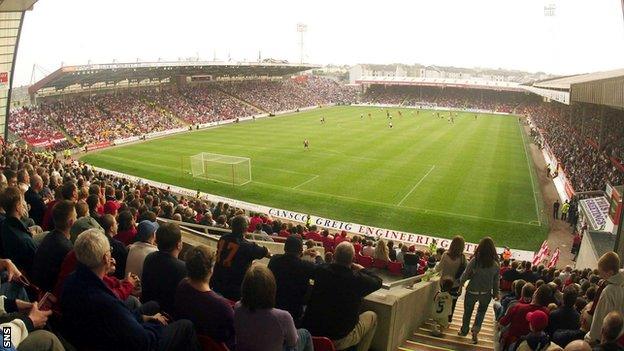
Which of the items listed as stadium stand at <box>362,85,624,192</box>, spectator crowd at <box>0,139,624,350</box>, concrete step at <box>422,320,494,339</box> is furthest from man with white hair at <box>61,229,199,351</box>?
stadium stand at <box>362,85,624,192</box>

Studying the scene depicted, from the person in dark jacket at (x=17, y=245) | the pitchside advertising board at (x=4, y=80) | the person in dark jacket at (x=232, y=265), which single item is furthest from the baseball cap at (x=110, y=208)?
the pitchside advertising board at (x=4, y=80)

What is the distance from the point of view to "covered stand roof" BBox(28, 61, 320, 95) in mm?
47125

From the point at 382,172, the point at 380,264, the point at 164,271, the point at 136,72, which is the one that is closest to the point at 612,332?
the point at 164,271

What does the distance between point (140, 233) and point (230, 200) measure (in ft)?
70.7

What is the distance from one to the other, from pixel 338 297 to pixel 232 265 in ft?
4.26

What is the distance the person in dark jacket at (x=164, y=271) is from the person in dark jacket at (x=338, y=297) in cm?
128

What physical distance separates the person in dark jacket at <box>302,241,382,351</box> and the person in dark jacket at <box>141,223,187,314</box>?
1.28 metres

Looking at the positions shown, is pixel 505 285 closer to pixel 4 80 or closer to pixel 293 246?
pixel 293 246

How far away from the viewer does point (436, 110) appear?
79.8m

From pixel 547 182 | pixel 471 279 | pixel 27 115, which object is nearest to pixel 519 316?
pixel 471 279

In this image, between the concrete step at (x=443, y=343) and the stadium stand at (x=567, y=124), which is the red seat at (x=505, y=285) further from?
the stadium stand at (x=567, y=124)

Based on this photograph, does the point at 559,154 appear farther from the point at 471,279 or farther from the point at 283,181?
the point at 471,279

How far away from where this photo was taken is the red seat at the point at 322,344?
4387 mm

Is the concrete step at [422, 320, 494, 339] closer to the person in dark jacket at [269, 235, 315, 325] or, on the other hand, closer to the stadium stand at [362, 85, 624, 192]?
the person in dark jacket at [269, 235, 315, 325]
